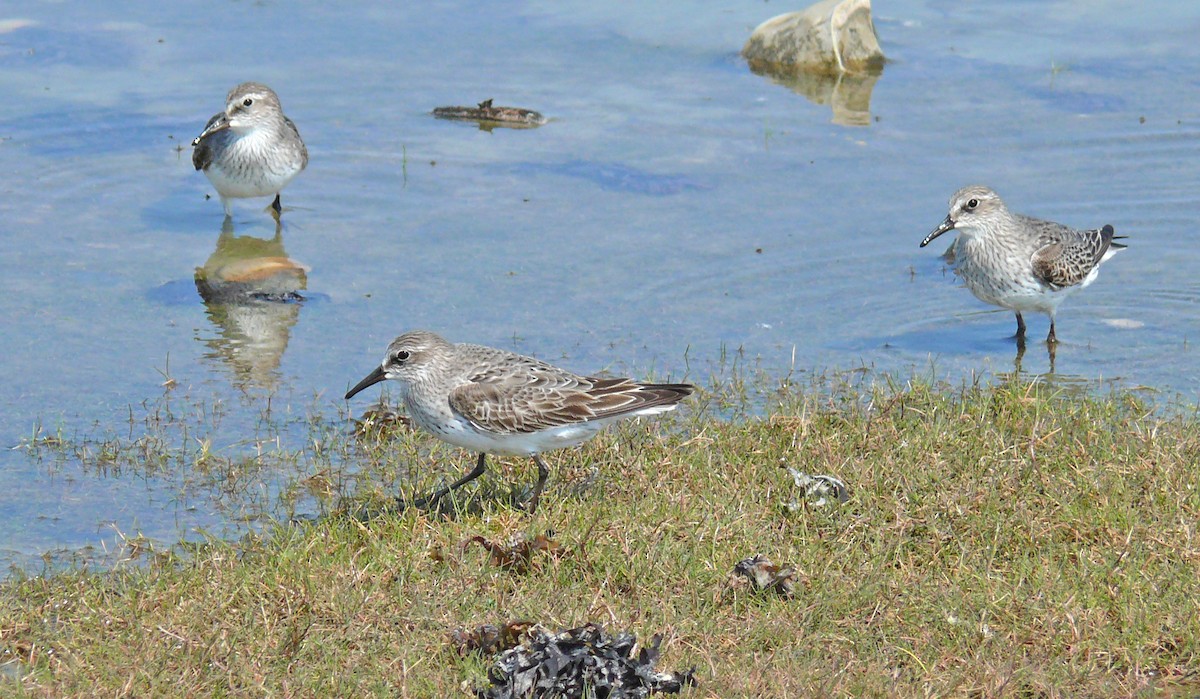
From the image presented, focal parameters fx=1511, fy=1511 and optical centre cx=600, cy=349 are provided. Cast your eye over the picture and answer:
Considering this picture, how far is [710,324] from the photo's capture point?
36.1 ft

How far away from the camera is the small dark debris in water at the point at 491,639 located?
6230 millimetres

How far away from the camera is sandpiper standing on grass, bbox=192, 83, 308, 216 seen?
42.5ft

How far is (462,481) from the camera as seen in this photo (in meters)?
8.02

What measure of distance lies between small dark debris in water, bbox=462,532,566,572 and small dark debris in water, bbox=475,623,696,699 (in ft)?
3.65

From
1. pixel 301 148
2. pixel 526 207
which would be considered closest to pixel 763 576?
pixel 526 207

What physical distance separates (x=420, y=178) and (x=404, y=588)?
7484 mm

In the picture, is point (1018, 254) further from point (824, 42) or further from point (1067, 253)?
point (824, 42)

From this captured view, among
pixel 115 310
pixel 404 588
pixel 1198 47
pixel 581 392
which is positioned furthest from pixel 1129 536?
pixel 1198 47

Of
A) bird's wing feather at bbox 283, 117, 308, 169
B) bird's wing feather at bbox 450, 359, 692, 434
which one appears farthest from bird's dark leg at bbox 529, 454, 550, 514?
bird's wing feather at bbox 283, 117, 308, 169

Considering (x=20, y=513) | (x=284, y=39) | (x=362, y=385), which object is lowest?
(x=20, y=513)

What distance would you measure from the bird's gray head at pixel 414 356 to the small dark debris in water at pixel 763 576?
2.14m

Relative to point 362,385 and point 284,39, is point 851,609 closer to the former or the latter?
point 362,385

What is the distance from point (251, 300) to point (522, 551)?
205 inches

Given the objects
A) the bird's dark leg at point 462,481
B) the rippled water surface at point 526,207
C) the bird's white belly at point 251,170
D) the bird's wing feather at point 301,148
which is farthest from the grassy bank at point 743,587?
the bird's wing feather at point 301,148
